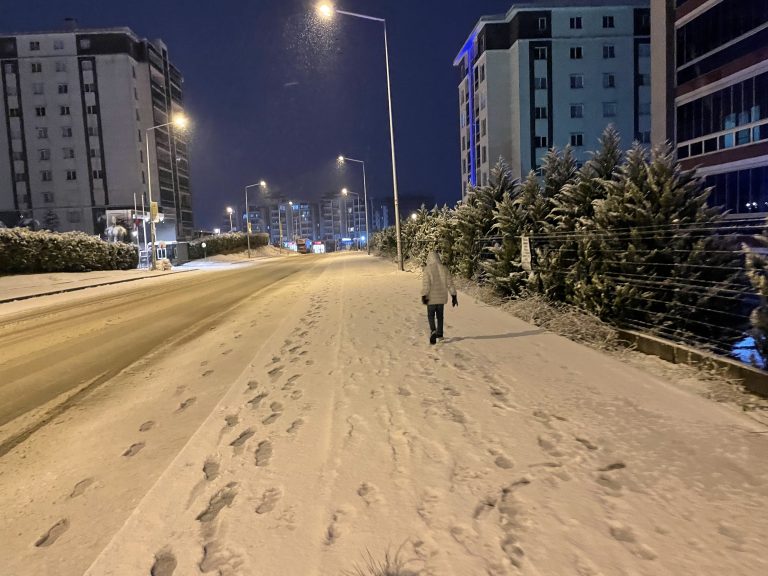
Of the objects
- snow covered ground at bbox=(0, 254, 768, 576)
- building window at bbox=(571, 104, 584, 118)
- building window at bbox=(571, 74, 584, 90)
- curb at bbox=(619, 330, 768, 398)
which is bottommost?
snow covered ground at bbox=(0, 254, 768, 576)

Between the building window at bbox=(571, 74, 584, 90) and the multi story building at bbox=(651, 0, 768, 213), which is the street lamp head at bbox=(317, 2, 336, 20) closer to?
the multi story building at bbox=(651, 0, 768, 213)

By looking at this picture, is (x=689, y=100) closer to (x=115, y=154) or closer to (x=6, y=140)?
(x=115, y=154)

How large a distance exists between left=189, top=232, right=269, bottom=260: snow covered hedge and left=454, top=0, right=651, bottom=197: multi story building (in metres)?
34.6

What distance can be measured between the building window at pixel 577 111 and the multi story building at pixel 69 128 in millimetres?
57040

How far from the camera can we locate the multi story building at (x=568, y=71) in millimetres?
50969

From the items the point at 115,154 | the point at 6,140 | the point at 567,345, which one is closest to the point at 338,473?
the point at 567,345

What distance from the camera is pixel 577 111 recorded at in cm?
5175

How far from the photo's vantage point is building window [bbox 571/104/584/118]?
51656mm

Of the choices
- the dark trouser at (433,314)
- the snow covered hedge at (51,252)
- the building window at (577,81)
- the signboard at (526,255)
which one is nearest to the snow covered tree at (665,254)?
the dark trouser at (433,314)

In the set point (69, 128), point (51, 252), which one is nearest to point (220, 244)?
point (69, 128)

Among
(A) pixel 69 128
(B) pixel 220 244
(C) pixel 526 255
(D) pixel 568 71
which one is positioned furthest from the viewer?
(A) pixel 69 128

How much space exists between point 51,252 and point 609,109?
4801 cm

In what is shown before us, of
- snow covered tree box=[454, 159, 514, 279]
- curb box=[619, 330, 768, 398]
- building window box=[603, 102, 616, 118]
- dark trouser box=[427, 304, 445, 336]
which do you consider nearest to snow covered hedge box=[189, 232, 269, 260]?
building window box=[603, 102, 616, 118]

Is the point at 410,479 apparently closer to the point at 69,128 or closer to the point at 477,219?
the point at 477,219
